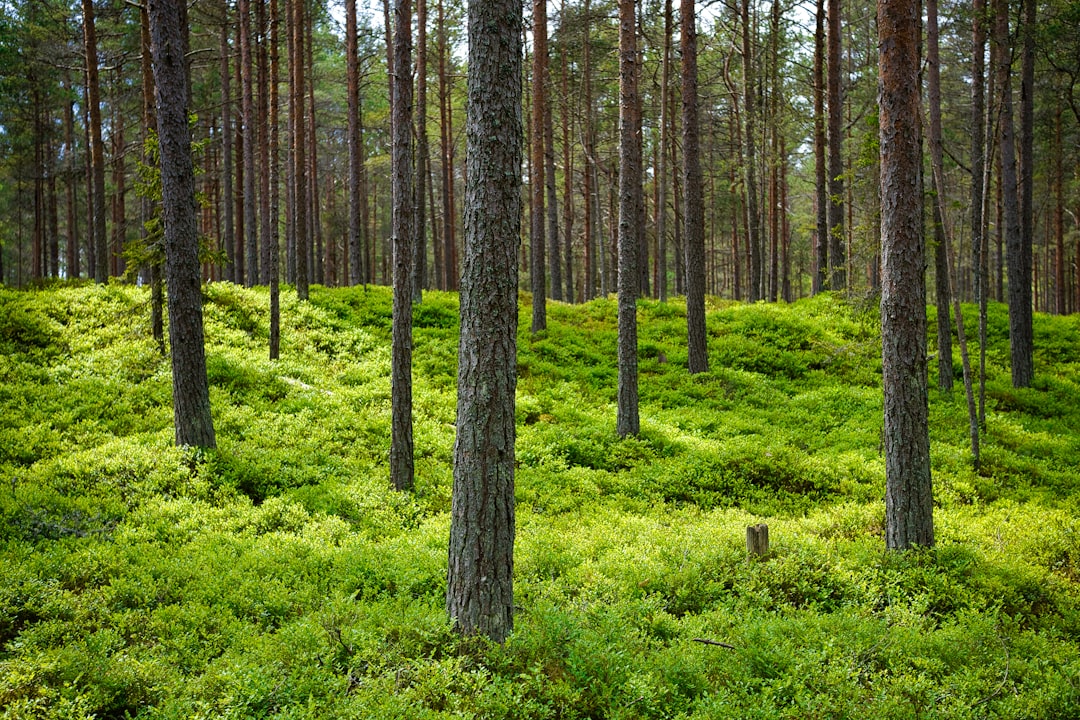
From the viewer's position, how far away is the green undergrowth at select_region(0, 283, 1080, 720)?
5035 mm

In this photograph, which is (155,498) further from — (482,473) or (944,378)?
(944,378)

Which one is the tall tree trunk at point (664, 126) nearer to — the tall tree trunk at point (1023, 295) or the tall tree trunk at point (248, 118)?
the tall tree trunk at point (1023, 295)

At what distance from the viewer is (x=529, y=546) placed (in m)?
7.95

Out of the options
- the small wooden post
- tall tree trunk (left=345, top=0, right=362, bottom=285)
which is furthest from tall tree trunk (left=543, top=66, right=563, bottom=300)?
the small wooden post

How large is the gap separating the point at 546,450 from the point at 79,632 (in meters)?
7.42

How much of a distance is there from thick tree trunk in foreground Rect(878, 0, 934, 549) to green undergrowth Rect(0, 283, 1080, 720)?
634 mm

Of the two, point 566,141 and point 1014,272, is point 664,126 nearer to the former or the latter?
point 566,141

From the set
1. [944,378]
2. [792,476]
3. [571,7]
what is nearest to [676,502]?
[792,476]

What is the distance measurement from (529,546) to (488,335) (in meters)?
3.58

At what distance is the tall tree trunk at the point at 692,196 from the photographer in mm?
14891

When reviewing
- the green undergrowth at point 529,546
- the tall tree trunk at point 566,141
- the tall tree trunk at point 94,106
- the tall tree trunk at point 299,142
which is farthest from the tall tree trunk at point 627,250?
the tall tree trunk at point 94,106

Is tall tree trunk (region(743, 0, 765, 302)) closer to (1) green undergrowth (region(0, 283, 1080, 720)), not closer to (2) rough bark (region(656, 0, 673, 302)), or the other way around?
(2) rough bark (region(656, 0, 673, 302))

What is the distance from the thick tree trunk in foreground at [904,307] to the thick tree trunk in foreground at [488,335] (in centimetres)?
512

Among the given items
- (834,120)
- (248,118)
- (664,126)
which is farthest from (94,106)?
(834,120)
